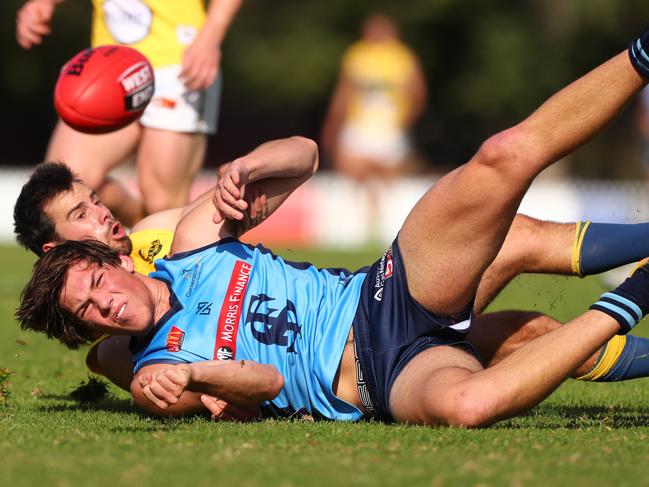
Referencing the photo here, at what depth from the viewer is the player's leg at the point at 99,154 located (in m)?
7.51

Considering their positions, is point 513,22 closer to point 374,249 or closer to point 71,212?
point 374,249

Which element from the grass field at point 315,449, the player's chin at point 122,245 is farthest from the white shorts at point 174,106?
the grass field at point 315,449

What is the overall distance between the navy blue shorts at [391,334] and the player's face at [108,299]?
2.92 ft

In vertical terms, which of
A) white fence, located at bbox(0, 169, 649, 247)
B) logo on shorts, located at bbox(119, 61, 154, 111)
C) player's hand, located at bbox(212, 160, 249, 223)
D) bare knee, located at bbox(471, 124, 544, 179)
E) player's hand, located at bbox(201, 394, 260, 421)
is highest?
logo on shorts, located at bbox(119, 61, 154, 111)

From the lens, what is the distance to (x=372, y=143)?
18828 millimetres

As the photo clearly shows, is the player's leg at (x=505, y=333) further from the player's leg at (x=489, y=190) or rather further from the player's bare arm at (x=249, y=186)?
the player's bare arm at (x=249, y=186)

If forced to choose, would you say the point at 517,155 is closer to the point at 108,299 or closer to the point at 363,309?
the point at 363,309

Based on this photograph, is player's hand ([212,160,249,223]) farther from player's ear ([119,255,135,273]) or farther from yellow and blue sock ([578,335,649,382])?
yellow and blue sock ([578,335,649,382])

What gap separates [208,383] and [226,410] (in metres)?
0.36

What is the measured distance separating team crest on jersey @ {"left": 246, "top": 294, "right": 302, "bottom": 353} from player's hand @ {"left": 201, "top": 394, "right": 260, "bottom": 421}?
292 mm

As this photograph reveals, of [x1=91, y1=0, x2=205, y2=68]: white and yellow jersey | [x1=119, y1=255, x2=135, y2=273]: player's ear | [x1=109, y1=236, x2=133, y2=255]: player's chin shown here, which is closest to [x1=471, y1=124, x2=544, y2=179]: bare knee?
[x1=119, y1=255, x2=135, y2=273]: player's ear

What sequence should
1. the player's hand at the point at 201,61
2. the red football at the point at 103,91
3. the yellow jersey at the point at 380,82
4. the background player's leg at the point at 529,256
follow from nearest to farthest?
the background player's leg at the point at 529,256, the red football at the point at 103,91, the player's hand at the point at 201,61, the yellow jersey at the point at 380,82

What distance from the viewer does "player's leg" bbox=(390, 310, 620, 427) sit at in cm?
419

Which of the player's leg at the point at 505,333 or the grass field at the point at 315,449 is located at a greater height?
the player's leg at the point at 505,333
